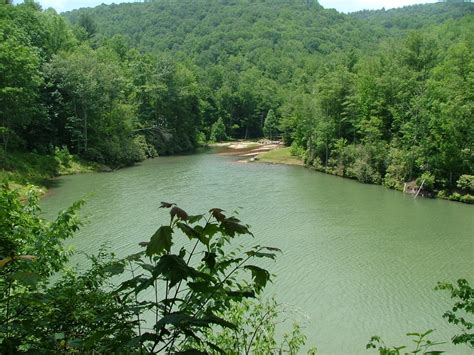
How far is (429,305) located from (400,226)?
9644 mm

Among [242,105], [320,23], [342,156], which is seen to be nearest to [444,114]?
[342,156]

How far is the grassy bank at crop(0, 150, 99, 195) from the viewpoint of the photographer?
1179 inches

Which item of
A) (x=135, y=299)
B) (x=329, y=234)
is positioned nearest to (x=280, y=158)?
(x=329, y=234)

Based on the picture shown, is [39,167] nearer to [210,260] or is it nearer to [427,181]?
[427,181]

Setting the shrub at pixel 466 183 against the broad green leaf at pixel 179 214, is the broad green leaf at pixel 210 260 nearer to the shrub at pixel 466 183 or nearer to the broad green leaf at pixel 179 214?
the broad green leaf at pixel 179 214

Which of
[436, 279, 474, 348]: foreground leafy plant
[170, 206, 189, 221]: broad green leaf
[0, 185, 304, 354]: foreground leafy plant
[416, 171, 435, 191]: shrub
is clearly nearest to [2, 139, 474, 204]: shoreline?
[416, 171, 435, 191]: shrub

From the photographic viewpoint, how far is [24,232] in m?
6.34

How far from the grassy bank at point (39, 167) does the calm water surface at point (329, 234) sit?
5.48 ft

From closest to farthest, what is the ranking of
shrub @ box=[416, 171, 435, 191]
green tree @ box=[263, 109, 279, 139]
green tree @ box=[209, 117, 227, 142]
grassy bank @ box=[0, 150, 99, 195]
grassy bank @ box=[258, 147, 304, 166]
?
grassy bank @ box=[0, 150, 99, 195] → shrub @ box=[416, 171, 435, 191] → grassy bank @ box=[258, 147, 304, 166] → green tree @ box=[209, 117, 227, 142] → green tree @ box=[263, 109, 279, 139]

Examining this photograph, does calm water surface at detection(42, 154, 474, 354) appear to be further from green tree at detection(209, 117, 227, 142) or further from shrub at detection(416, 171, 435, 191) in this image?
green tree at detection(209, 117, 227, 142)

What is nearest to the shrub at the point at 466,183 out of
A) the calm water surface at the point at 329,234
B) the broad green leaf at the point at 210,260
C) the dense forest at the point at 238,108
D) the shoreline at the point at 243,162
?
the dense forest at the point at 238,108

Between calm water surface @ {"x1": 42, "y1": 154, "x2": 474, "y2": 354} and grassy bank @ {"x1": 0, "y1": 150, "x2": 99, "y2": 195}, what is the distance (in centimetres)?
167

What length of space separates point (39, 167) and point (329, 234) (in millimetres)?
23382

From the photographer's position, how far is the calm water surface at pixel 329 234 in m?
12.7
